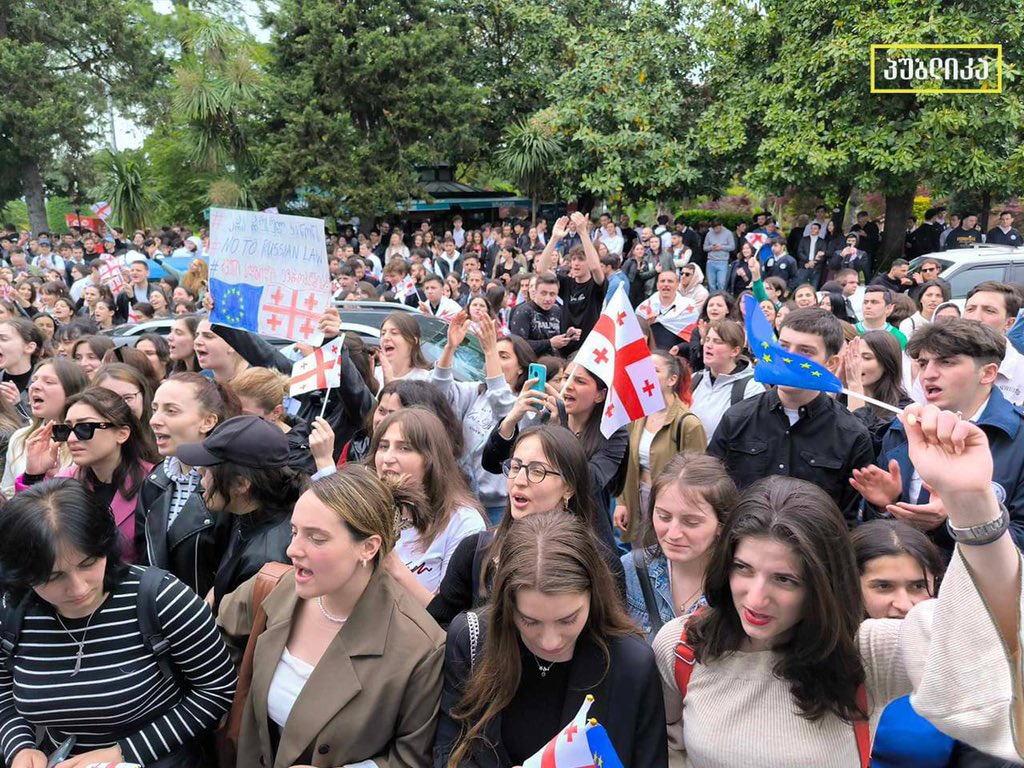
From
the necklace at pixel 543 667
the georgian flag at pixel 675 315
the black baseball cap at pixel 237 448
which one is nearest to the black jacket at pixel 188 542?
the black baseball cap at pixel 237 448

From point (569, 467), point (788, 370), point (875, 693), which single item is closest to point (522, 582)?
point (875, 693)

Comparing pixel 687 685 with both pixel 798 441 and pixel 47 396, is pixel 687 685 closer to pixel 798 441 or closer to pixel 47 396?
pixel 798 441

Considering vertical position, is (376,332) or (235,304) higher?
(235,304)

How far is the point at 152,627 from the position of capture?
283 centimetres

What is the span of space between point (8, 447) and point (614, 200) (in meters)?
19.6

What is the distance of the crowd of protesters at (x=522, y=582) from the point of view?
232 cm

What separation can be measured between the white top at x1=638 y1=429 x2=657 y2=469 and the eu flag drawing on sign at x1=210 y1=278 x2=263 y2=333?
2.57 metres

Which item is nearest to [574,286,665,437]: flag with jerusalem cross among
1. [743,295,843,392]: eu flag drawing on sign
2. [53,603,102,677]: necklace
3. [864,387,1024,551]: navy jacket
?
[743,295,843,392]: eu flag drawing on sign

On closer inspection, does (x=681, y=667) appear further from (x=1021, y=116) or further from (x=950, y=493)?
(x=1021, y=116)

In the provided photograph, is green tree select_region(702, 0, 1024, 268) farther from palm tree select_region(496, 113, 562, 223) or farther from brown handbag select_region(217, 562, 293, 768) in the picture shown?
brown handbag select_region(217, 562, 293, 768)


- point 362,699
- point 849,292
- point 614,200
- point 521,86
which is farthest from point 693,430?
point 521,86

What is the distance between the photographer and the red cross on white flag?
5559 mm

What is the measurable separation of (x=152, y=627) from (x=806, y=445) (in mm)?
3015

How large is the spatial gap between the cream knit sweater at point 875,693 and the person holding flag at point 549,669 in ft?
0.47
